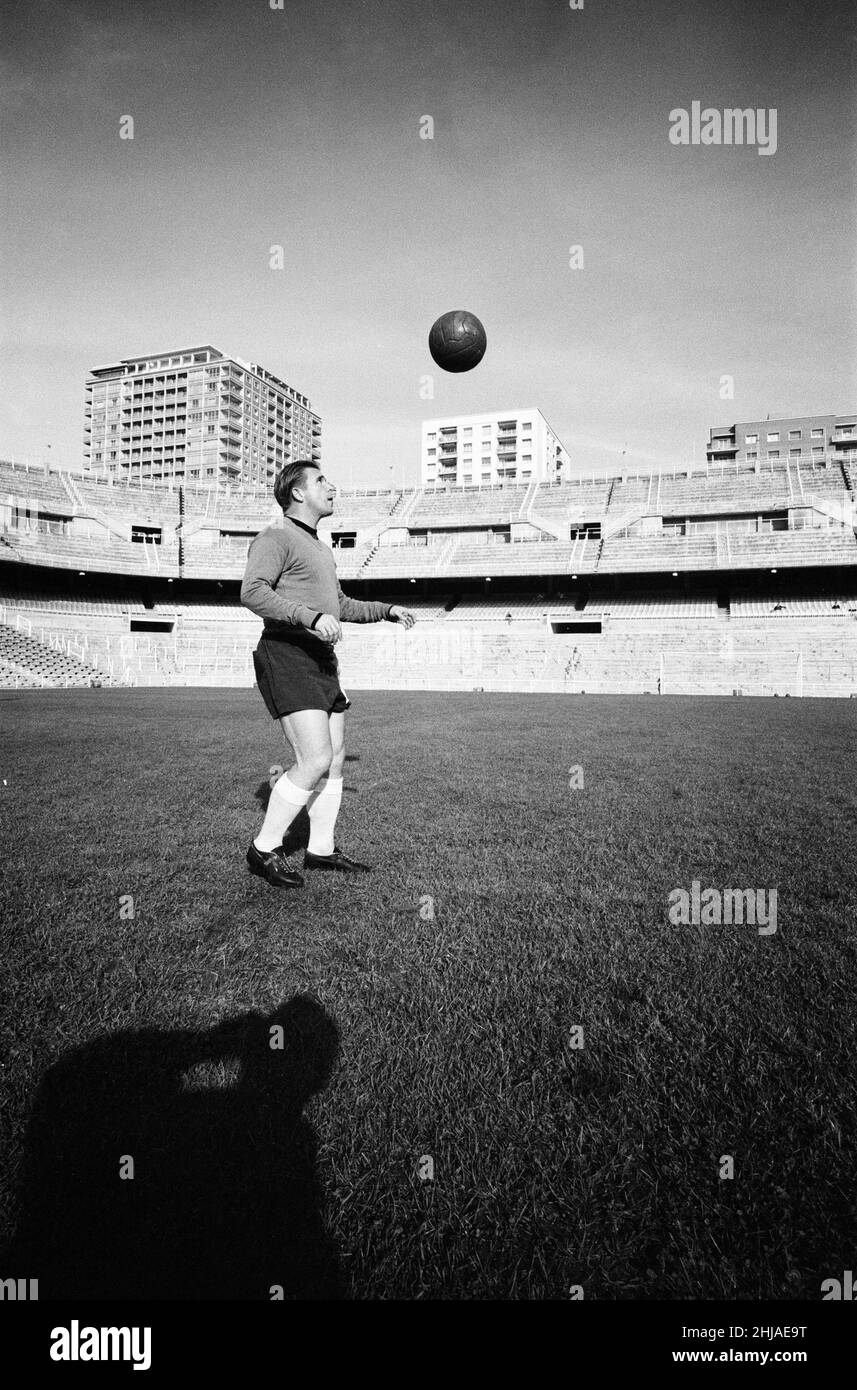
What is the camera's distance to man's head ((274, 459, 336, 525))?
402 cm

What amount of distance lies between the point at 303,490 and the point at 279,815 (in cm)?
198

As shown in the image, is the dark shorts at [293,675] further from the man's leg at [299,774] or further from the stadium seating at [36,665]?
the stadium seating at [36,665]

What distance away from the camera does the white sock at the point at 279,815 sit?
371 cm

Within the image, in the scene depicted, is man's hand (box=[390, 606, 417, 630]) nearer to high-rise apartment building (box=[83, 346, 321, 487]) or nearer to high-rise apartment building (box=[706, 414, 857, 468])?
high-rise apartment building (box=[706, 414, 857, 468])

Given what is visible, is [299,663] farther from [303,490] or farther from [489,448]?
[489,448]

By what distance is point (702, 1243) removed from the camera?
1.30 m

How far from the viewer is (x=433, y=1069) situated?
73.0 inches

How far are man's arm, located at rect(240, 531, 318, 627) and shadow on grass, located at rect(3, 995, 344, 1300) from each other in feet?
7.01

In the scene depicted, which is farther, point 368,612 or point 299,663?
point 368,612

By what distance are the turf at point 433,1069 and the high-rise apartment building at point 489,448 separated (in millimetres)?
94656

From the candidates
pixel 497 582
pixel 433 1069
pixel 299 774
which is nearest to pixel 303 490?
pixel 299 774

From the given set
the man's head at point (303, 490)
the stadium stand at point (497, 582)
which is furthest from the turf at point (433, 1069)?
the stadium stand at point (497, 582)
